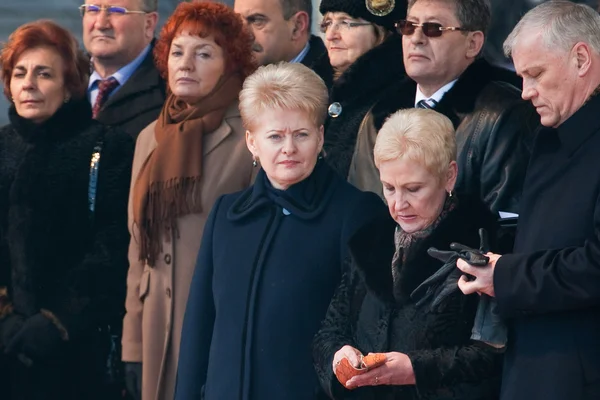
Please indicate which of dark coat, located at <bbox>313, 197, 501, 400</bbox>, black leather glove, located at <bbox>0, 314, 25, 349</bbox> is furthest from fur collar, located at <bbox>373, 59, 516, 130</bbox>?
black leather glove, located at <bbox>0, 314, 25, 349</bbox>

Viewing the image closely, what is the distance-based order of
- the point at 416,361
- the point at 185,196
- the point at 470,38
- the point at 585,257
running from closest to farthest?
the point at 585,257 < the point at 416,361 < the point at 470,38 < the point at 185,196

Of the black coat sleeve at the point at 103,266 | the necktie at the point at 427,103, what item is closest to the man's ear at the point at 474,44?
the necktie at the point at 427,103

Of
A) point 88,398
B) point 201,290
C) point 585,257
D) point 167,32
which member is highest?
point 167,32

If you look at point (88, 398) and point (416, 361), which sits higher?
point (416, 361)

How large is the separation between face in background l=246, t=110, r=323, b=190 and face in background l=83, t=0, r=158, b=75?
7.69 ft

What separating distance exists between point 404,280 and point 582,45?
910 millimetres

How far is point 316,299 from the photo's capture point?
505cm

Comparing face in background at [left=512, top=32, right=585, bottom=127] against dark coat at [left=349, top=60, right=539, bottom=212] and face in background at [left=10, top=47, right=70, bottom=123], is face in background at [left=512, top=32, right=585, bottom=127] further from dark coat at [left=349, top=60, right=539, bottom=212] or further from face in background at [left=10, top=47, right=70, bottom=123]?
face in background at [left=10, top=47, right=70, bottom=123]

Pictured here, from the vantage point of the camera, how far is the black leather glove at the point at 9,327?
627 centimetres

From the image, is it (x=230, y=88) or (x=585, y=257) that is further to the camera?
(x=230, y=88)

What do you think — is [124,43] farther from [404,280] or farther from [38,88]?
[404,280]

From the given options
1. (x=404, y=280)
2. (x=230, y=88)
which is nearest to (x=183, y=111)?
(x=230, y=88)

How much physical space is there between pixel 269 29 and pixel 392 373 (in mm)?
2747

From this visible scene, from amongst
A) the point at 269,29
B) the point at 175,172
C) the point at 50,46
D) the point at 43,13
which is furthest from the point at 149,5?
the point at 175,172
